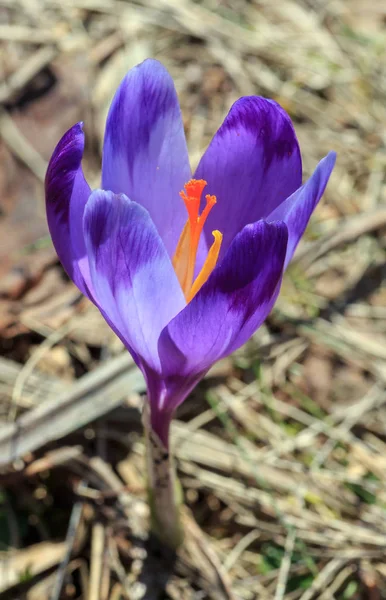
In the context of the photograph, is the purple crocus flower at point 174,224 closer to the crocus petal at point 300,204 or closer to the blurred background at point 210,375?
the crocus petal at point 300,204

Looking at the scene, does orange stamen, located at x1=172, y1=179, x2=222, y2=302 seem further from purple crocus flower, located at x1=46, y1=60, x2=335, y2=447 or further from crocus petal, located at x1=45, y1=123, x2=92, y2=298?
crocus petal, located at x1=45, y1=123, x2=92, y2=298

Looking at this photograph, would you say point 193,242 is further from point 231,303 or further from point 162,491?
point 162,491

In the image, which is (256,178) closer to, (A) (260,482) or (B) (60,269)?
(A) (260,482)

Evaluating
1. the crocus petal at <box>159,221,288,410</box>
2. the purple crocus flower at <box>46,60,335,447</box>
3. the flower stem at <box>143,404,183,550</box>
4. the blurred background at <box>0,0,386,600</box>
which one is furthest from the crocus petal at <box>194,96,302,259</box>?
the blurred background at <box>0,0,386,600</box>

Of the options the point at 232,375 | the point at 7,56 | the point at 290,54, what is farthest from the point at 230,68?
the point at 232,375

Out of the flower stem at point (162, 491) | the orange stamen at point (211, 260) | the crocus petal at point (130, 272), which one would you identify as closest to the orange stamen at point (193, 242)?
the orange stamen at point (211, 260)

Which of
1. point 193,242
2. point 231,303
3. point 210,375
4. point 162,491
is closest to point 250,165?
point 193,242

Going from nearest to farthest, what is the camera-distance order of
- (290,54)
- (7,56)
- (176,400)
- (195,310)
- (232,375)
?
(195,310) < (176,400) < (232,375) < (7,56) < (290,54)
